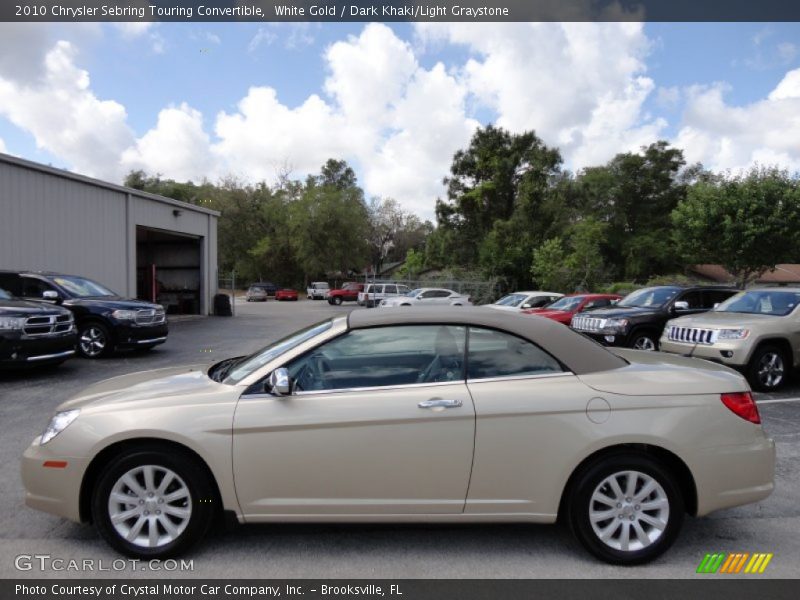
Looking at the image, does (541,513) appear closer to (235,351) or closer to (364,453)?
(364,453)

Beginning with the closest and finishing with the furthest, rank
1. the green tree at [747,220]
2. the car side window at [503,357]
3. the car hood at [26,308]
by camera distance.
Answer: the car side window at [503,357], the car hood at [26,308], the green tree at [747,220]

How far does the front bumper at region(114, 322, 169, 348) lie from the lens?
1091 cm

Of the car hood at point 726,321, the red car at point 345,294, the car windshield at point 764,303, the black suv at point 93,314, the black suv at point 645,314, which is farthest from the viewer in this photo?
the red car at point 345,294

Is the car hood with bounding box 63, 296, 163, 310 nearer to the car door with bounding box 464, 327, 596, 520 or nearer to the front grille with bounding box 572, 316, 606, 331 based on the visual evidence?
the front grille with bounding box 572, 316, 606, 331

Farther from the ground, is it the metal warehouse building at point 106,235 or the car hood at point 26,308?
the metal warehouse building at point 106,235

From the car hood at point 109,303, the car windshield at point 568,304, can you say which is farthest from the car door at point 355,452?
the car windshield at point 568,304

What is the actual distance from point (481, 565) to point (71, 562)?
2385 millimetres

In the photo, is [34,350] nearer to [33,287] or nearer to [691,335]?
[33,287]

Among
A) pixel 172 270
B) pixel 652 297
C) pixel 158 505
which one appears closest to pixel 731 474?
pixel 158 505

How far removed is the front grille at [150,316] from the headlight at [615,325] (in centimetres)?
930

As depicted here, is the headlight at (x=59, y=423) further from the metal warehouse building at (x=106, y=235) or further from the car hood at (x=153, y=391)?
the metal warehouse building at (x=106, y=235)

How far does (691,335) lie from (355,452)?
698cm

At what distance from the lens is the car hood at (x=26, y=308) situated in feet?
26.9
